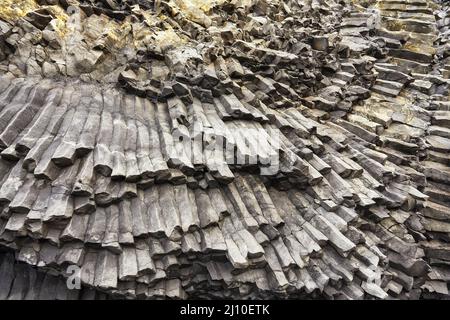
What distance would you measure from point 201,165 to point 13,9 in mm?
8045

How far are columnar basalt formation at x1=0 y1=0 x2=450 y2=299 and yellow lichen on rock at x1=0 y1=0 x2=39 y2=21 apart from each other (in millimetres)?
40

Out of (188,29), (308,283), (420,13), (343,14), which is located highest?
(420,13)

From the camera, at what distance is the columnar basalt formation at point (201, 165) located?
8.59 m

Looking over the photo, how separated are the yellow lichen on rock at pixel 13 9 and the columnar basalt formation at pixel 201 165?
0.04 metres

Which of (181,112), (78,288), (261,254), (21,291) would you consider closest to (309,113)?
(181,112)

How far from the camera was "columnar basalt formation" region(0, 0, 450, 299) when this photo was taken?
28.2ft

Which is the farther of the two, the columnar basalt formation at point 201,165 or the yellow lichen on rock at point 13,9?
the yellow lichen on rock at point 13,9

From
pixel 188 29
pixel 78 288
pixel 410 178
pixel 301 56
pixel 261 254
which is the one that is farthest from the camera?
pixel 301 56

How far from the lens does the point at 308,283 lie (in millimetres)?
9156

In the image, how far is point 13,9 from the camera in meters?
11.1

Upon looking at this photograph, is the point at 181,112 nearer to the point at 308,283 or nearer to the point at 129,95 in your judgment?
the point at 129,95

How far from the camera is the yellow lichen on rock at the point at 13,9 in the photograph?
10992 millimetres

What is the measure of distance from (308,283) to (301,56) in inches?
364

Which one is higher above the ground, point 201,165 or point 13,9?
point 13,9
